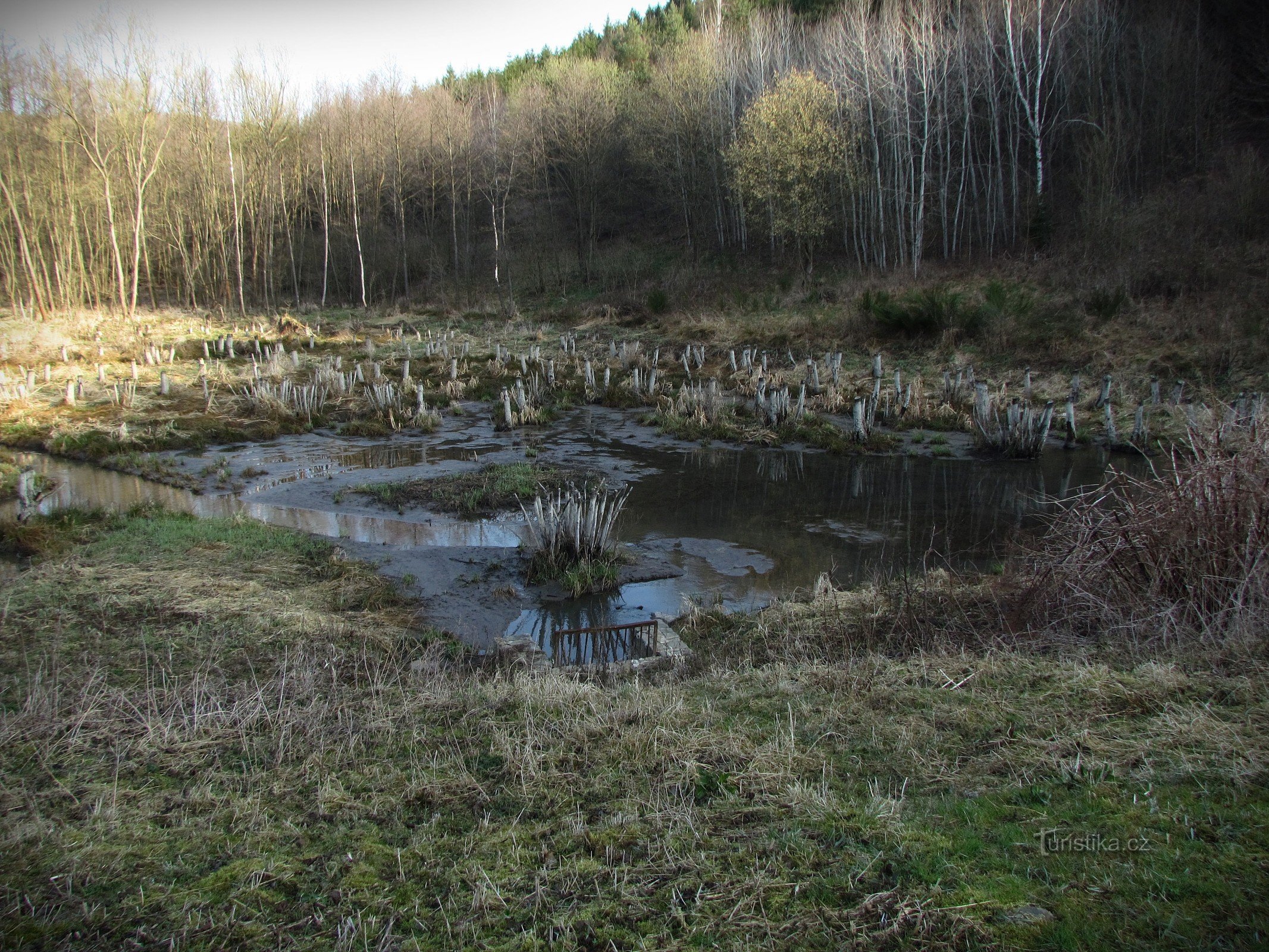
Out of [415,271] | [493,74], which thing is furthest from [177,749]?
[493,74]

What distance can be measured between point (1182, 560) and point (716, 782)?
3817 mm

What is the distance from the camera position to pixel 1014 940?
231 cm

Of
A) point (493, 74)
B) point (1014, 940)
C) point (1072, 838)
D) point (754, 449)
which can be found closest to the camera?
point (1014, 940)

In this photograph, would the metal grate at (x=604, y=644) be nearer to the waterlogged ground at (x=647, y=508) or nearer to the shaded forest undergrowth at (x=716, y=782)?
the waterlogged ground at (x=647, y=508)

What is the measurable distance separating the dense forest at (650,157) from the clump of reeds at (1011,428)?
14291 millimetres

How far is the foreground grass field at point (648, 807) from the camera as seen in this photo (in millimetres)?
2535

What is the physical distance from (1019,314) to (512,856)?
77.3 ft

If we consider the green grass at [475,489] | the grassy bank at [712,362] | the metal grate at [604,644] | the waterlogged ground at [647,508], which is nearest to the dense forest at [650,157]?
the grassy bank at [712,362]

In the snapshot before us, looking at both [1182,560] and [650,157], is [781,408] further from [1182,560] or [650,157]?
[650,157]

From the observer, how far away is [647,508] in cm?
1275

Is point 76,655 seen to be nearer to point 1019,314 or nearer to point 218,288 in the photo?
point 1019,314

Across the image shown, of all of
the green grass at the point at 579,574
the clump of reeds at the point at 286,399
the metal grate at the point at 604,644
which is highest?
the clump of reeds at the point at 286,399

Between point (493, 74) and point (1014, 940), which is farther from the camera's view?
point (493, 74)

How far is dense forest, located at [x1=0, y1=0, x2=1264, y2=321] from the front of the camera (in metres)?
29.9
